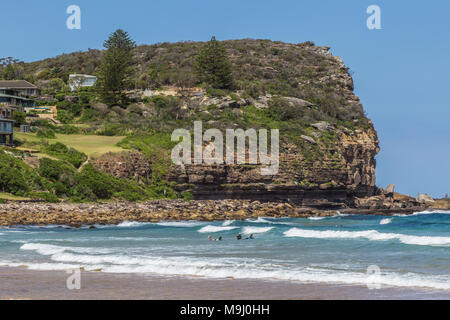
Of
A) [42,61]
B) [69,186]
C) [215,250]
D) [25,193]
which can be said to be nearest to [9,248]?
[215,250]

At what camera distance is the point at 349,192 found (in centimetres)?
7312

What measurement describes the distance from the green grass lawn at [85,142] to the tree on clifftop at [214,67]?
22.3 meters

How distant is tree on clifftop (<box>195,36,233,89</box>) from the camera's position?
84688 mm

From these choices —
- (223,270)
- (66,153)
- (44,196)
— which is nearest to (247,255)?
(223,270)

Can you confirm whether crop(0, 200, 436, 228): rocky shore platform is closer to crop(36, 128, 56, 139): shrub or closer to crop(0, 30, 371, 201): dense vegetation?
crop(0, 30, 371, 201): dense vegetation

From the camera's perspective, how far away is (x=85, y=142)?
64.6 m

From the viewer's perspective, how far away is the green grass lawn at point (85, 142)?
60.4 metres

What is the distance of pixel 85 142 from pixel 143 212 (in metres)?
18.2

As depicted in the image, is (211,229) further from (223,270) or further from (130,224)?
(223,270)

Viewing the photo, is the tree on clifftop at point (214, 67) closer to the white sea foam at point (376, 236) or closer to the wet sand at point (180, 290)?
the white sea foam at point (376, 236)

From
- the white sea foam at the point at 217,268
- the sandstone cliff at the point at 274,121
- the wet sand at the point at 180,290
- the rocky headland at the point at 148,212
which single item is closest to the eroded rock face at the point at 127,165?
the sandstone cliff at the point at 274,121

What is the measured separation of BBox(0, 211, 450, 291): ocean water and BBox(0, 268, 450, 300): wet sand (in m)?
1.12

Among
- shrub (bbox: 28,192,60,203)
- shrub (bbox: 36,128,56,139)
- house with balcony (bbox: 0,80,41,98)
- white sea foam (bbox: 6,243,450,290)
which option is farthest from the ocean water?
house with balcony (bbox: 0,80,41,98)
